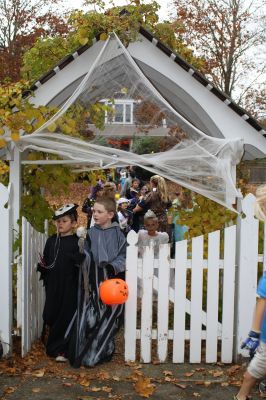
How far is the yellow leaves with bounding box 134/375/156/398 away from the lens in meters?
4.54

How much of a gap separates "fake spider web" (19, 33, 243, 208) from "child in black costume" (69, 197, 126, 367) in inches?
24.1

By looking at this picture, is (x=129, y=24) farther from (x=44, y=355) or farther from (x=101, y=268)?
(x=44, y=355)

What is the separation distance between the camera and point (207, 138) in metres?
5.14

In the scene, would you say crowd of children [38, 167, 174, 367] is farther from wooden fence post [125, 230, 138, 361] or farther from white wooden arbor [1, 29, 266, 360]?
white wooden arbor [1, 29, 266, 360]

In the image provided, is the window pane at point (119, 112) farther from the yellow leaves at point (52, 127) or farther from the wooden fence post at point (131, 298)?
the wooden fence post at point (131, 298)

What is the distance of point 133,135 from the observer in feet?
17.9

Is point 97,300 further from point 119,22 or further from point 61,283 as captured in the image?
point 119,22

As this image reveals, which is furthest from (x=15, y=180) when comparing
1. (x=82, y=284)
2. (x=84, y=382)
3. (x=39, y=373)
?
(x=84, y=382)

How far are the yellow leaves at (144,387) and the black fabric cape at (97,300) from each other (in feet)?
1.88

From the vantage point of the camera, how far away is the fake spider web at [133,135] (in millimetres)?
5074

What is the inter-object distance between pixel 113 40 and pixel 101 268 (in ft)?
7.41

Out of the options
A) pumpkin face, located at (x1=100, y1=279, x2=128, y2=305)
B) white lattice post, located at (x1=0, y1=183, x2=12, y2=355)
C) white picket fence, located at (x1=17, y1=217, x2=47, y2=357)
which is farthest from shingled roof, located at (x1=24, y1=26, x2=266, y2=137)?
pumpkin face, located at (x1=100, y1=279, x2=128, y2=305)

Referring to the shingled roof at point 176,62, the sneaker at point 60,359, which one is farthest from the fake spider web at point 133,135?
the sneaker at point 60,359

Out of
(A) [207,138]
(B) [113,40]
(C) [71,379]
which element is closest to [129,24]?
(B) [113,40]
